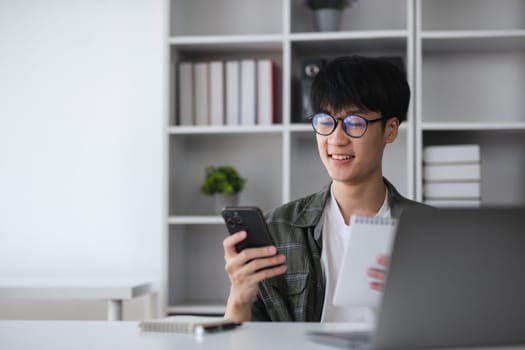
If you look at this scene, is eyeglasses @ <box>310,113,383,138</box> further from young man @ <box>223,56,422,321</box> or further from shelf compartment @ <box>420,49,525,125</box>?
shelf compartment @ <box>420,49,525,125</box>

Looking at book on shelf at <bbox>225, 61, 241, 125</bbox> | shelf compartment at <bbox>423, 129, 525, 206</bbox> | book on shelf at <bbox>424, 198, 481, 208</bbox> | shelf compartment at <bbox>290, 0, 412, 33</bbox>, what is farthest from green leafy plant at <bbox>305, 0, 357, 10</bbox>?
book on shelf at <bbox>424, 198, 481, 208</bbox>

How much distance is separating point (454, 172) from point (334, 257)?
3.68ft

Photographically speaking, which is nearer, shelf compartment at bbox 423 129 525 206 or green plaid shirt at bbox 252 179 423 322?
green plaid shirt at bbox 252 179 423 322

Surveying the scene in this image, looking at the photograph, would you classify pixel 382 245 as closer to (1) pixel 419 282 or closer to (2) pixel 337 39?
(1) pixel 419 282

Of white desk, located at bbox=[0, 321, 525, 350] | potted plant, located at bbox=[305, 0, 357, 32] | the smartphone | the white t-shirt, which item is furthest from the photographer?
potted plant, located at bbox=[305, 0, 357, 32]

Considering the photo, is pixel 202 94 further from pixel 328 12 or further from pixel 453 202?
pixel 453 202

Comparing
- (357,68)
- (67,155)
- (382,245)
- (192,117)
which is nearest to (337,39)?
(192,117)

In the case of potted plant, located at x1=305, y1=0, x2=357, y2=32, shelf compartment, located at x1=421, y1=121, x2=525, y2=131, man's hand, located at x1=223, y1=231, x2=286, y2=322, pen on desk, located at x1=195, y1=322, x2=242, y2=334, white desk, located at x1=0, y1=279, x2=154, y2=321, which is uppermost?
potted plant, located at x1=305, y1=0, x2=357, y2=32

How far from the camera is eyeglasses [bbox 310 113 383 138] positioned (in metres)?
2.00

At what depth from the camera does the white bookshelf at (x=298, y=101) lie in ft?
9.91

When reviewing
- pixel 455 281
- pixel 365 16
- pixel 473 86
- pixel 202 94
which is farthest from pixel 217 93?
pixel 455 281

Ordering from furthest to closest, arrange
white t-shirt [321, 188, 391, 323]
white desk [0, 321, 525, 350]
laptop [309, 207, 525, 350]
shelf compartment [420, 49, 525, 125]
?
shelf compartment [420, 49, 525, 125] → white t-shirt [321, 188, 391, 323] → white desk [0, 321, 525, 350] → laptop [309, 207, 525, 350]

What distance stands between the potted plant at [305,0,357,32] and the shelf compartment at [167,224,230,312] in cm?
93

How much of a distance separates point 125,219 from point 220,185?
54 cm
